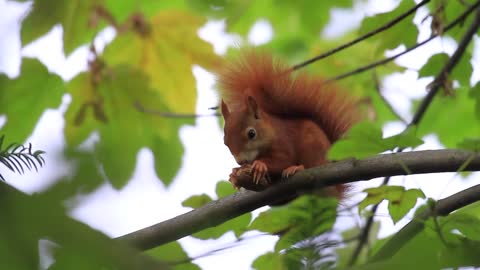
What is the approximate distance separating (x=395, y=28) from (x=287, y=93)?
17.5 inches

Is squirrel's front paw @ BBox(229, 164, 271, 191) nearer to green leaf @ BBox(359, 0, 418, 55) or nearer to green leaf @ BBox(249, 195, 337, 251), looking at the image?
green leaf @ BBox(249, 195, 337, 251)

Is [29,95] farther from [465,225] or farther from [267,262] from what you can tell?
[465,225]

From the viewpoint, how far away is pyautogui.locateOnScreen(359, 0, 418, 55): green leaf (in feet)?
6.62

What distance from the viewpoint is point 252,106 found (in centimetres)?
179

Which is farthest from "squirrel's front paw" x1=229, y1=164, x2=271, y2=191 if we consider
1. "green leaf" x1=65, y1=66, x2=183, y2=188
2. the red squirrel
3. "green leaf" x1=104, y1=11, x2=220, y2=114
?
"green leaf" x1=104, y1=11, x2=220, y2=114

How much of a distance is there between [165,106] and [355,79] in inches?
41.5

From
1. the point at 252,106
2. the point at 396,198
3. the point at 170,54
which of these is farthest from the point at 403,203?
the point at 170,54

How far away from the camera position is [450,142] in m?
3.36

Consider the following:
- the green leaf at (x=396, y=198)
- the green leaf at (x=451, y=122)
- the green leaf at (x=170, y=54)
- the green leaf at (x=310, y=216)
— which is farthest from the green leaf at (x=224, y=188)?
the green leaf at (x=451, y=122)

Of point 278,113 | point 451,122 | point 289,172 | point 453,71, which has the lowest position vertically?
point 289,172

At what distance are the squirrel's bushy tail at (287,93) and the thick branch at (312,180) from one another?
546 millimetres

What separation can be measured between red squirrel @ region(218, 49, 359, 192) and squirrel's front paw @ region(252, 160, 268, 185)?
4cm

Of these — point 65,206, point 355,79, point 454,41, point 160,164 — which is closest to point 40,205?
point 65,206

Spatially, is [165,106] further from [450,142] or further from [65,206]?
[65,206]
